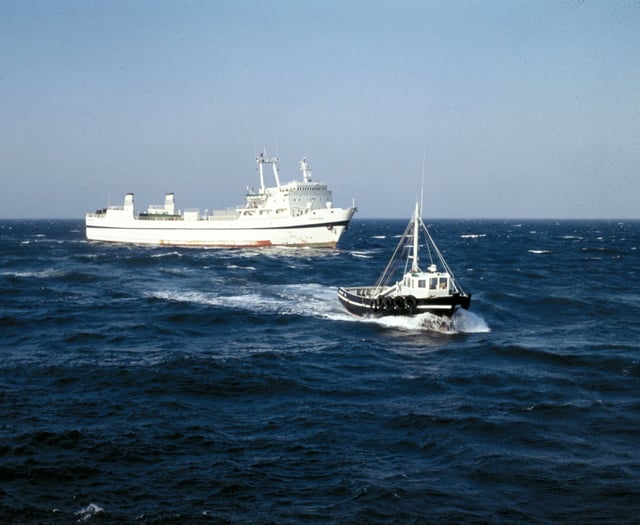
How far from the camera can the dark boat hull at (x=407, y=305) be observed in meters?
32.8

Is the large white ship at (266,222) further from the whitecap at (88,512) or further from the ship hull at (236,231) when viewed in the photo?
the whitecap at (88,512)

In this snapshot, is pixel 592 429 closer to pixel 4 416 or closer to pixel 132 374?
pixel 132 374

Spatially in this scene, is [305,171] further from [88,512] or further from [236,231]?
[88,512]

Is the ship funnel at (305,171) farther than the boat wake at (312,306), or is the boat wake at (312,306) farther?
the ship funnel at (305,171)

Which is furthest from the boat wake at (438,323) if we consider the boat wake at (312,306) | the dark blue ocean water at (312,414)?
the dark blue ocean water at (312,414)

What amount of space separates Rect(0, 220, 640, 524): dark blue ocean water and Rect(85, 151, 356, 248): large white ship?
147 ft

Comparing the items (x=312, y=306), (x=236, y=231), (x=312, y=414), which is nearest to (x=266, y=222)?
(x=236, y=231)

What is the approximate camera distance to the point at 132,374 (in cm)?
2442

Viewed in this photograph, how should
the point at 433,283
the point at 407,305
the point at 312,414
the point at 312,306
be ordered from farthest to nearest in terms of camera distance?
the point at 312,306, the point at 433,283, the point at 407,305, the point at 312,414

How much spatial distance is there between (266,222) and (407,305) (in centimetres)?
5764

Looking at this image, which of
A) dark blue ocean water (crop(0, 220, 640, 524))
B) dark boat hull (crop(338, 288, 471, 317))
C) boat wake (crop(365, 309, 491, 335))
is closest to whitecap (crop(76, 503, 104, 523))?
dark blue ocean water (crop(0, 220, 640, 524))

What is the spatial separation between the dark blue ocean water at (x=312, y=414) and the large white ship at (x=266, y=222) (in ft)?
147

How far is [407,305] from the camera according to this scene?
3359 cm

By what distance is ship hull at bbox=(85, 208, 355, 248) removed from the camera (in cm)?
8688
